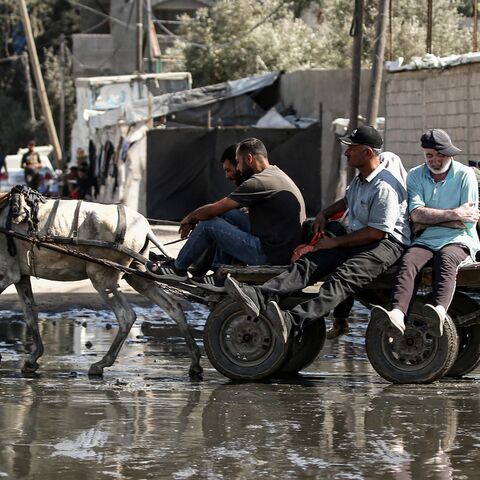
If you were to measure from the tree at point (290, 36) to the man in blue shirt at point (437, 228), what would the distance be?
2554cm

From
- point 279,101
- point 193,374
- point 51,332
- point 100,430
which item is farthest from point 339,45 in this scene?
point 100,430

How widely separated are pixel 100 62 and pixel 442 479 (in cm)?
5497

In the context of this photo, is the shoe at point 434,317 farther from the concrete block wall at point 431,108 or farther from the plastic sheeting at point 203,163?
the plastic sheeting at point 203,163

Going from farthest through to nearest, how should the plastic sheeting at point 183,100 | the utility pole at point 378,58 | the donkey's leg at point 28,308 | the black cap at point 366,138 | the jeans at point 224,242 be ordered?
the plastic sheeting at point 183,100 < the utility pole at point 378,58 < the donkey's leg at point 28,308 < the jeans at point 224,242 < the black cap at point 366,138

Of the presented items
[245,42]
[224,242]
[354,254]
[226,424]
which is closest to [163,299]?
[224,242]

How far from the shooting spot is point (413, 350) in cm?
986

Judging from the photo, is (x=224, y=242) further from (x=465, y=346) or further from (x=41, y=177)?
(x=41, y=177)

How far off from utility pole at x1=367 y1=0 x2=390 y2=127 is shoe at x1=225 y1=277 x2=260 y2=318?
11.6m

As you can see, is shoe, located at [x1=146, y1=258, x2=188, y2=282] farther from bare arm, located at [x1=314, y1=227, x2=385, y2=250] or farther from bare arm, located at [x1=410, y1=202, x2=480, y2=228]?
bare arm, located at [x1=410, y1=202, x2=480, y2=228]

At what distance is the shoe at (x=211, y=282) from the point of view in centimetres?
1026

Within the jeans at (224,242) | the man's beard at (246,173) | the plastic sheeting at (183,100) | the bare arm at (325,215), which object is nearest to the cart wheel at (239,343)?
the jeans at (224,242)

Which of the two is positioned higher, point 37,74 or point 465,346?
point 37,74

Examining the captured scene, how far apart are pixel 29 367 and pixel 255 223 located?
2270 mm

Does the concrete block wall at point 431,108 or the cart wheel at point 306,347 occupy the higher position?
the concrete block wall at point 431,108
